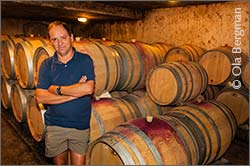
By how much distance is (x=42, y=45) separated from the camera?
168 inches

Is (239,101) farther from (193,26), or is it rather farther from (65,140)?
(65,140)

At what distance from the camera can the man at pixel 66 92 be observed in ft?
8.52

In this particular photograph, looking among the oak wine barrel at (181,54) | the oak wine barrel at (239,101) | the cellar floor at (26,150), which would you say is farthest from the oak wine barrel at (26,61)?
the oak wine barrel at (239,101)

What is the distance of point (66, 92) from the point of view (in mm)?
2559

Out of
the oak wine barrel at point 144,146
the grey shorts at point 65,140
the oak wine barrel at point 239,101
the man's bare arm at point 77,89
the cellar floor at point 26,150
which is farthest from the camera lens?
the oak wine barrel at point 239,101

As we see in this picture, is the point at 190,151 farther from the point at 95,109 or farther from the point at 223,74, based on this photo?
the point at 223,74

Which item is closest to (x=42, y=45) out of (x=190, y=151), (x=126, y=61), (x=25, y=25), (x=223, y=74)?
(x=126, y=61)

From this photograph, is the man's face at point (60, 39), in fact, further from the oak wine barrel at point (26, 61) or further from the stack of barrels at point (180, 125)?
the oak wine barrel at point (26, 61)

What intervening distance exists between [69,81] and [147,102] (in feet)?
6.07

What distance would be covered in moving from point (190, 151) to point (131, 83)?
1853mm

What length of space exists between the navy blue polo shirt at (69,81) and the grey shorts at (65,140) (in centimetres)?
6

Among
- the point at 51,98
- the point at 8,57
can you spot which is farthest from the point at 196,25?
the point at 51,98

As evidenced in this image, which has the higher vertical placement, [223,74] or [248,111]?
[223,74]

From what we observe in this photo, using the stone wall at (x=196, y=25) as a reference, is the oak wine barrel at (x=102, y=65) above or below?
below
